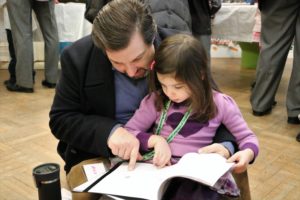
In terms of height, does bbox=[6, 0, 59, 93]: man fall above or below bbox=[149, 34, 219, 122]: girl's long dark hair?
below

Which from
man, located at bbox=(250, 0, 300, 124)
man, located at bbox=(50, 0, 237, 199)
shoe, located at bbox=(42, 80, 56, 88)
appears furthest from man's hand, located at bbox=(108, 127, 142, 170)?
shoe, located at bbox=(42, 80, 56, 88)

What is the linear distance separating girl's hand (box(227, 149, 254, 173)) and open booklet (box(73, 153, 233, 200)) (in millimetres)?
30

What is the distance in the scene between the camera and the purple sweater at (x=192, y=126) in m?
0.93

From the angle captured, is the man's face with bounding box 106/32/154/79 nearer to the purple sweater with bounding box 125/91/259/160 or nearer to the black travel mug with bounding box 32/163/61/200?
the purple sweater with bounding box 125/91/259/160

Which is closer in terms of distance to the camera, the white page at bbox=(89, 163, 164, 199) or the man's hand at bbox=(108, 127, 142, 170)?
the white page at bbox=(89, 163, 164, 199)

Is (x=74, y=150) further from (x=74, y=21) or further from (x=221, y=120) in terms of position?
(x=74, y=21)

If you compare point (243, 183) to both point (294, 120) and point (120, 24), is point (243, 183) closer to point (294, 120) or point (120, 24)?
point (120, 24)

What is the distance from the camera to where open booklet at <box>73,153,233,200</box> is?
2.44 feet

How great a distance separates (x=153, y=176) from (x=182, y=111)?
20 cm

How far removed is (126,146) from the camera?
2.83ft

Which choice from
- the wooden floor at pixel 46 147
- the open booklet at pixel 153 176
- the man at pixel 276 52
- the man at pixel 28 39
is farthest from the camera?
the man at pixel 28 39

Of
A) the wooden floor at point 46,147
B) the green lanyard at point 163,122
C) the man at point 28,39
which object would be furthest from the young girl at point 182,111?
the man at point 28,39

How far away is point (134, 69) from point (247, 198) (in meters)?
0.43

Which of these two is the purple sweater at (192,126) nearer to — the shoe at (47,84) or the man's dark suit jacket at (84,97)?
the man's dark suit jacket at (84,97)
